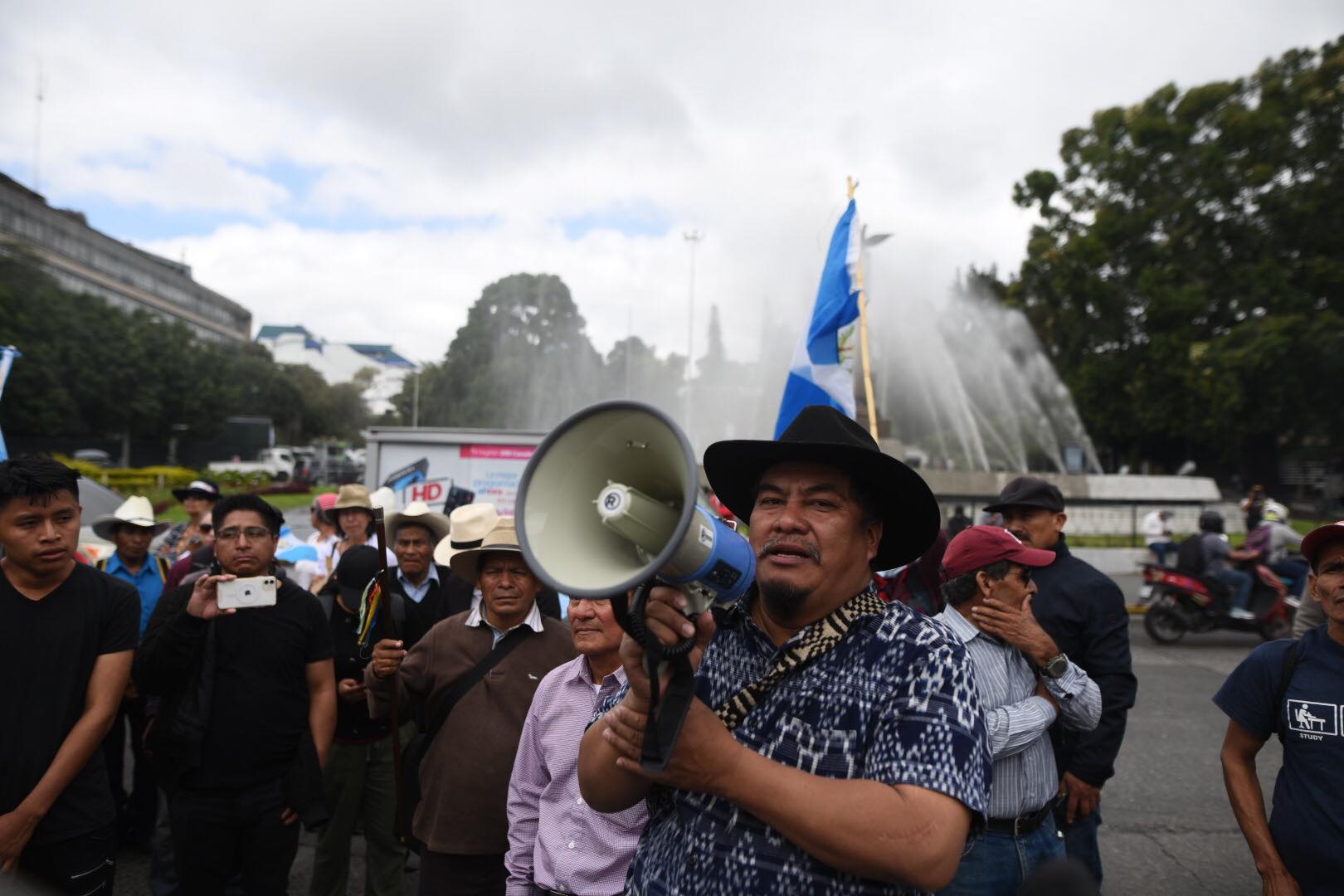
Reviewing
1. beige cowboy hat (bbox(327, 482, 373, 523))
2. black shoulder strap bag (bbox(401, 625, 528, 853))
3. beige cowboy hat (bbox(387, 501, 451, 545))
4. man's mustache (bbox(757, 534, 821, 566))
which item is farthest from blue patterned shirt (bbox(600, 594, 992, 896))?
beige cowboy hat (bbox(327, 482, 373, 523))

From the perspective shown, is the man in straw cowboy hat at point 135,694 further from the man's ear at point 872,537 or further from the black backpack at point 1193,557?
the black backpack at point 1193,557

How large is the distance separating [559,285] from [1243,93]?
83.1ft

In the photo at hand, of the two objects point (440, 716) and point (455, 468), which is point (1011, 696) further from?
point (455, 468)

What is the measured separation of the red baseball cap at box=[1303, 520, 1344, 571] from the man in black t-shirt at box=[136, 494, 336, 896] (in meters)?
3.59

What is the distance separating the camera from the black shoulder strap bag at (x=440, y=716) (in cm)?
339

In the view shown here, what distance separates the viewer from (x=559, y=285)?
3828 centimetres

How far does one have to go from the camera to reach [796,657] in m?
1.70

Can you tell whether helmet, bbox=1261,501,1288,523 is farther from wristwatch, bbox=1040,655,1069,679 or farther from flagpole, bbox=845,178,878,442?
wristwatch, bbox=1040,655,1069,679

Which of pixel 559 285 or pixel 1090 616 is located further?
pixel 559 285

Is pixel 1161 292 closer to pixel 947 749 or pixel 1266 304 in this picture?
pixel 1266 304

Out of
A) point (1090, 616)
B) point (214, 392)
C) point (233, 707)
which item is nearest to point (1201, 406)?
point (1090, 616)

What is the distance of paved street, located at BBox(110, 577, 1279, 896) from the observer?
475 centimetres

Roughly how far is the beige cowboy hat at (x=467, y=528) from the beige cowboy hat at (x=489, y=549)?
0.89 m

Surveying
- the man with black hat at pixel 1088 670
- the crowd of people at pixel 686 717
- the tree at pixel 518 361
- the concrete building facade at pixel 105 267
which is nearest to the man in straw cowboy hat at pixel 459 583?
the crowd of people at pixel 686 717
